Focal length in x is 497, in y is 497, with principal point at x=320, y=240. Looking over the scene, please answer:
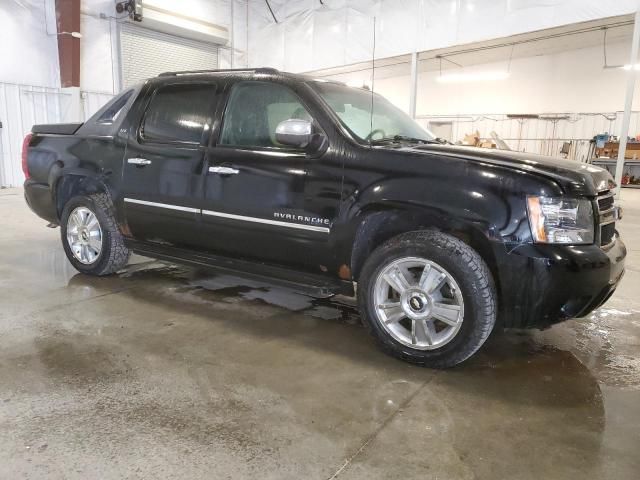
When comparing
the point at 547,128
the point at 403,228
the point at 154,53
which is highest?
the point at 154,53

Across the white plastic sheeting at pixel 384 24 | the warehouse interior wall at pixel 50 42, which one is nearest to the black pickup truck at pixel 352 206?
the white plastic sheeting at pixel 384 24

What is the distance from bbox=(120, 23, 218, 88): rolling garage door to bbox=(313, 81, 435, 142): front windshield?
37.7 feet

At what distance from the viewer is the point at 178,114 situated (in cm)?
366

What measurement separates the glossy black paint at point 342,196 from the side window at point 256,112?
61 mm

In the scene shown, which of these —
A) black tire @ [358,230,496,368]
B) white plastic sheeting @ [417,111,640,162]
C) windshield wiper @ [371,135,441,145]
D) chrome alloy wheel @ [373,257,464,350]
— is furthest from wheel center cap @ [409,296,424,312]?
white plastic sheeting @ [417,111,640,162]

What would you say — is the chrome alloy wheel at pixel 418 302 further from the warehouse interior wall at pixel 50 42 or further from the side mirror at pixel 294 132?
the warehouse interior wall at pixel 50 42

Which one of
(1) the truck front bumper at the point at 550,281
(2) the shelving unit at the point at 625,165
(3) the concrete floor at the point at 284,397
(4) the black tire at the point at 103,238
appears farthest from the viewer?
(2) the shelving unit at the point at 625,165

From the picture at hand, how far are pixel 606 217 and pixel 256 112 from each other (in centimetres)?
222

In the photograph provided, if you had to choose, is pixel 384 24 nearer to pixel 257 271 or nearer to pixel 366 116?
pixel 366 116

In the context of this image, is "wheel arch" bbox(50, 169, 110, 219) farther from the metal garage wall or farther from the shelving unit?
the shelving unit

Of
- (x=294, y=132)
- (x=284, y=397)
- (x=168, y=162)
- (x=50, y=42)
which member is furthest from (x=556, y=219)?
(x=50, y=42)

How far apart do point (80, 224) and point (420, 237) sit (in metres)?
3.04

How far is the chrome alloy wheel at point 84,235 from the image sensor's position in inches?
165

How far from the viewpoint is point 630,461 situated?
195 centimetres
